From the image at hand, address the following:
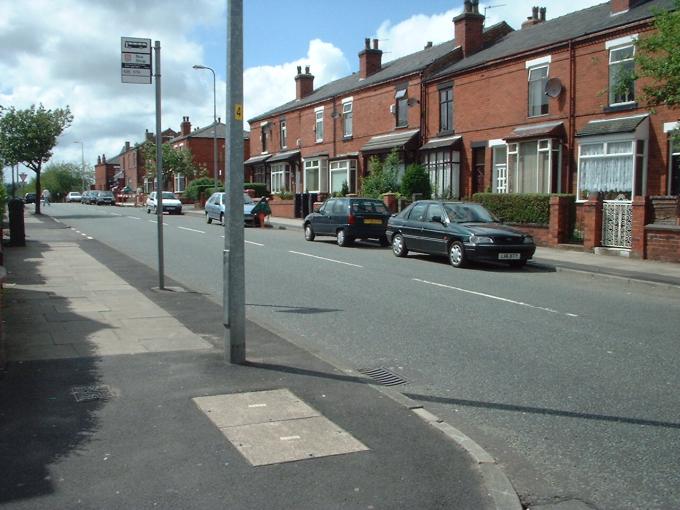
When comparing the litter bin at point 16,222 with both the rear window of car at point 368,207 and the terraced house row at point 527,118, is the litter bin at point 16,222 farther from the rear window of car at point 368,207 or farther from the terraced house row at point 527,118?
the terraced house row at point 527,118

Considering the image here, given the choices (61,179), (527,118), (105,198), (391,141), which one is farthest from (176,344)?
(61,179)

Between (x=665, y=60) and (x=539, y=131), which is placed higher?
(x=665, y=60)

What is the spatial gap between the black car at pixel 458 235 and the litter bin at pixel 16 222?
404 inches

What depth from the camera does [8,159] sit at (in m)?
40.0

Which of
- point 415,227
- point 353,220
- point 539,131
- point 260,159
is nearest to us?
point 415,227

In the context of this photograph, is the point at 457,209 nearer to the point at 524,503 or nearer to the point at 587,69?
the point at 587,69

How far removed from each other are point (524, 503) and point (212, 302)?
713 cm

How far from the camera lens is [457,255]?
16578 mm

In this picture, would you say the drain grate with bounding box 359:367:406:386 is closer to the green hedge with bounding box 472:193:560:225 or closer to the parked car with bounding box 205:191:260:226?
the green hedge with bounding box 472:193:560:225

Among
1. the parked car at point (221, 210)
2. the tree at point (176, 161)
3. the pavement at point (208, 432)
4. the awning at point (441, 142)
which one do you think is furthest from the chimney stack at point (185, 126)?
the pavement at point (208, 432)

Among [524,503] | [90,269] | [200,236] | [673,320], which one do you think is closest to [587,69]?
[200,236]

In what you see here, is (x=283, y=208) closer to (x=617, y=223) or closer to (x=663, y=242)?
(x=617, y=223)

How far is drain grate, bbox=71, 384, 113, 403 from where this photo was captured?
5.54m

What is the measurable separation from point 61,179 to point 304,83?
302ft
